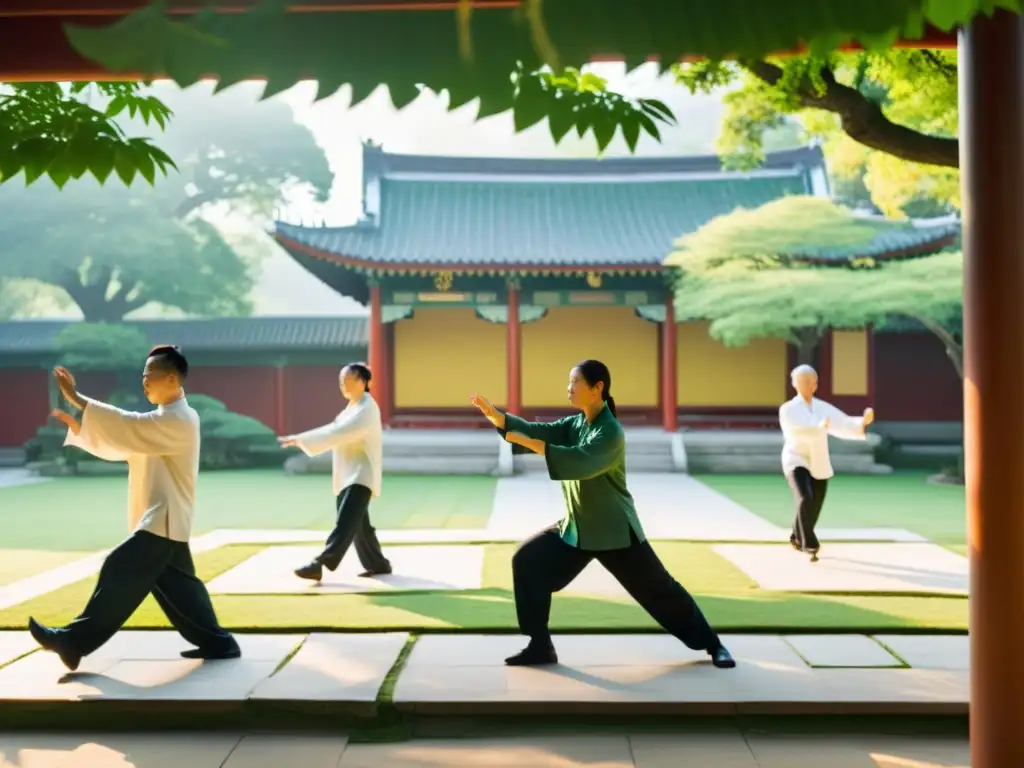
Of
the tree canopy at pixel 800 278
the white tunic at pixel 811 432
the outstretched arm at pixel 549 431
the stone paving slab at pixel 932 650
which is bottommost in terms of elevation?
the stone paving slab at pixel 932 650

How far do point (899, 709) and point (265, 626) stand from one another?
10.7ft

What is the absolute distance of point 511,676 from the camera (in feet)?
12.6

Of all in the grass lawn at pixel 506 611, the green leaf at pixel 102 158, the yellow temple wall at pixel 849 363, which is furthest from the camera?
the yellow temple wall at pixel 849 363

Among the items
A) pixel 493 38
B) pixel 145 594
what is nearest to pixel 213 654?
pixel 145 594

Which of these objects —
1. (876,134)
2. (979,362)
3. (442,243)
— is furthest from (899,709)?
(442,243)

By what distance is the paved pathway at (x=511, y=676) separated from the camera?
351 cm

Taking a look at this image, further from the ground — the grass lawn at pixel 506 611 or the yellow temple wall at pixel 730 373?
the yellow temple wall at pixel 730 373

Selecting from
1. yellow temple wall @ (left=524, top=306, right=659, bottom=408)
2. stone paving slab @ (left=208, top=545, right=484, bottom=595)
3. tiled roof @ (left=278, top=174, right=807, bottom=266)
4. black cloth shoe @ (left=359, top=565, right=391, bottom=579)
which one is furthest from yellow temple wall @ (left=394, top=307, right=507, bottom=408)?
black cloth shoe @ (left=359, top=565, right=391, bottom=579)

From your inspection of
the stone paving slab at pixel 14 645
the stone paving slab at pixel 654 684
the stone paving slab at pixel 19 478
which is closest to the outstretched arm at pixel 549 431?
the stone paving slab at pixel 654 684

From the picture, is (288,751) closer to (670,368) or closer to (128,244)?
(670,368)

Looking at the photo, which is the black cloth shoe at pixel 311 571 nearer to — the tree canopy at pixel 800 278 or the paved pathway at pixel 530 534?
the paved pathway at pixel 530 534

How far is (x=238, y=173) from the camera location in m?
33.3

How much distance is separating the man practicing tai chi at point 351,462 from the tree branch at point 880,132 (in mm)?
3628

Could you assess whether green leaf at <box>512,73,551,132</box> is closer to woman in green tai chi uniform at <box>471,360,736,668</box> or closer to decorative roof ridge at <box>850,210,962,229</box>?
woman in green tai chi uniform at <box>471,360,736,668</box>
